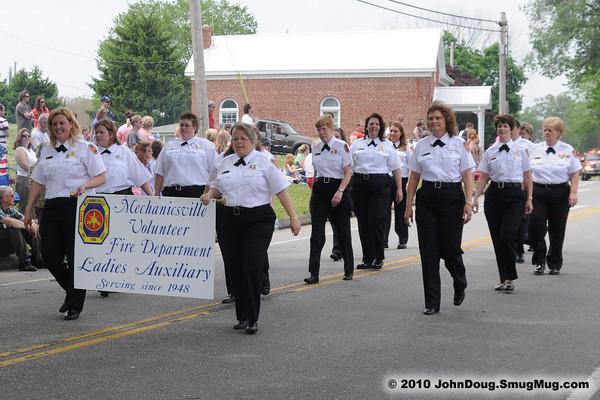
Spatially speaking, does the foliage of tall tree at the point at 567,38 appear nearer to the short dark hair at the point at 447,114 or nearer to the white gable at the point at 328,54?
the white gable at the point at 328,54

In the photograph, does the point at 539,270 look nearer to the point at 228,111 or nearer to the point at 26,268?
the point at 26,268

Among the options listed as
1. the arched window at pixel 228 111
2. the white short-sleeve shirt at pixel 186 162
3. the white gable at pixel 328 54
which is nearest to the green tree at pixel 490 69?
the white gable at pixel 328 54

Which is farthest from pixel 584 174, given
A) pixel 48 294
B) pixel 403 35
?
pixel 48 294

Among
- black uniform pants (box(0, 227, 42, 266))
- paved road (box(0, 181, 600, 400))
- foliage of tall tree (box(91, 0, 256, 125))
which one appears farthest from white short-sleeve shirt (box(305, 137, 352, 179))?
foliage of tall tree (box(91, 0, 256, 125))

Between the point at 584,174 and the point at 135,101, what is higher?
the point at 135,101

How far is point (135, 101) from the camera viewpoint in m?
78.1

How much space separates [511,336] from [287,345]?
6.57 feet

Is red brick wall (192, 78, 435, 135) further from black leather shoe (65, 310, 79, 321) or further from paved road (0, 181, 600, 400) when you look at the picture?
black leather shoe (65, 310, 79, 321)

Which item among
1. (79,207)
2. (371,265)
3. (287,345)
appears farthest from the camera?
(371,265)

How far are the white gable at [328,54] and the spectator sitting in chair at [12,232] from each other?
43767 millimetres

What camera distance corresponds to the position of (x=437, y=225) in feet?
33.3

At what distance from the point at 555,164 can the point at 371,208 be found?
97.0 inches

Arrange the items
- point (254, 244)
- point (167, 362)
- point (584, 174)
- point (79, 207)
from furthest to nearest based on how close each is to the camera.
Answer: point (584, 174)
point (79, 207)
point (254, 244)
point (167, 362)

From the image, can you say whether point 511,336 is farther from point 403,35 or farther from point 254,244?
point 403,35
